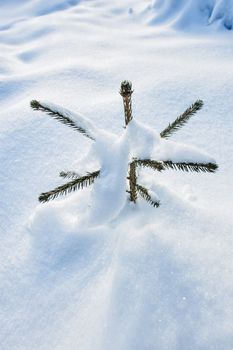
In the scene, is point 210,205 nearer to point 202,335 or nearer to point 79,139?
point 202,335

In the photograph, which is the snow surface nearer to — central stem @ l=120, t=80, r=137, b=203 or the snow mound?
central stem @ l=120, t=80, r=137, b=203

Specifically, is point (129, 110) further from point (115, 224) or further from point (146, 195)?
point (115, 224)

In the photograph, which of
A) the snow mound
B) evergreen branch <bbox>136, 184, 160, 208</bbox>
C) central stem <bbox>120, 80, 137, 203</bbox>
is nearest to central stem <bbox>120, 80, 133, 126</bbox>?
central stem <bbox>120, 80, 137, 203</bbox>

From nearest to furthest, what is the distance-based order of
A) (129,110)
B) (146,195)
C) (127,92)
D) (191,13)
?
1. (127,92)
2. (129,110)
3. (146,195)
4. (191,13)

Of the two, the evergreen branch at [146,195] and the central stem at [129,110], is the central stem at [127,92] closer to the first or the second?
the central stem at [129,110]

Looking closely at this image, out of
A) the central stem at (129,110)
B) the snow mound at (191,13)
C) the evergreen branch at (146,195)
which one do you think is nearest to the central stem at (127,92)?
the central stem at (129,110)

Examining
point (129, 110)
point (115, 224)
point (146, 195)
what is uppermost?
point (129, 110)

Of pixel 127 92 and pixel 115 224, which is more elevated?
pixel 127 92

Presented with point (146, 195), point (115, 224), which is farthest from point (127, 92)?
point (115, 224)

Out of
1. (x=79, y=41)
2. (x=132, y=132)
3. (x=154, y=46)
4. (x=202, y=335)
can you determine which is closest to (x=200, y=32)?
(x=154, y=46)
